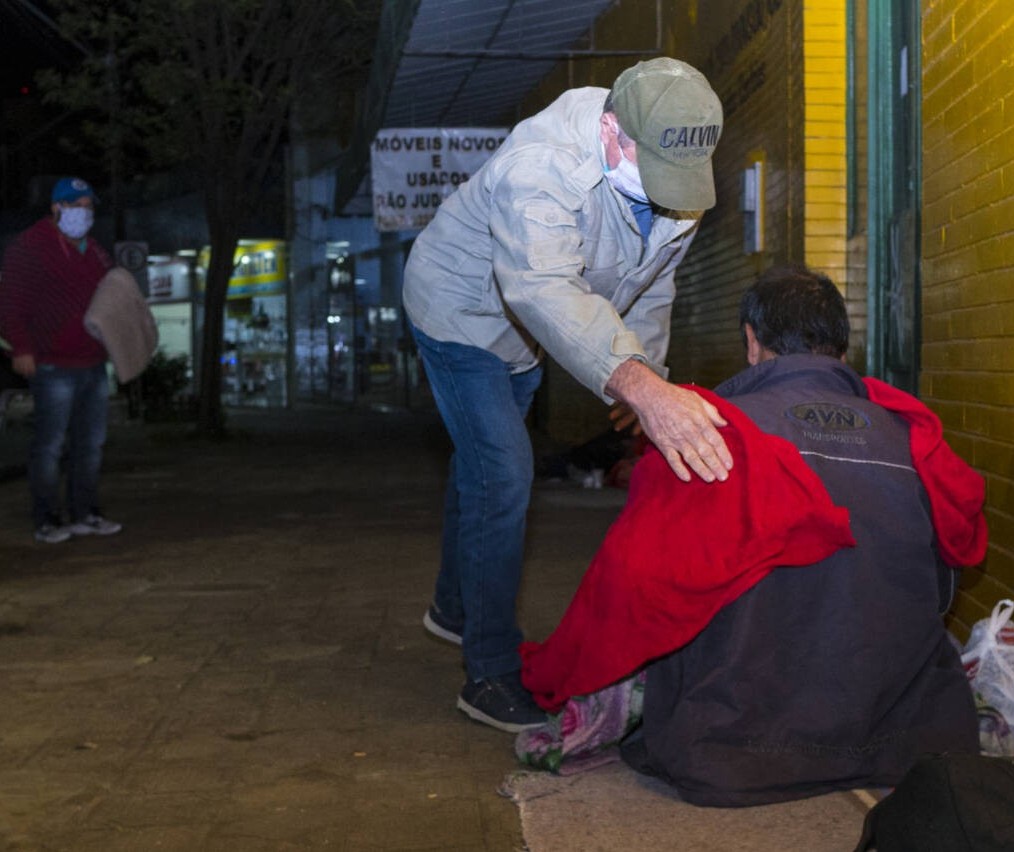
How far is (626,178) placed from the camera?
3.65 m

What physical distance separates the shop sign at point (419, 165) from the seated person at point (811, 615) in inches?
455

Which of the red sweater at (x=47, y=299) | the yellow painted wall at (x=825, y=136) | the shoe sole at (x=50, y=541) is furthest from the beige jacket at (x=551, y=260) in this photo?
the shoe sole at (x=50, y=541)

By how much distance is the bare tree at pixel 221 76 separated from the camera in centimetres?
1906

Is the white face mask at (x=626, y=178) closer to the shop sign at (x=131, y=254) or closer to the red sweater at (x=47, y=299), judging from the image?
the red sweater at (x=47, y=299)

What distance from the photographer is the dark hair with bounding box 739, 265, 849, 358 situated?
3.38 meters

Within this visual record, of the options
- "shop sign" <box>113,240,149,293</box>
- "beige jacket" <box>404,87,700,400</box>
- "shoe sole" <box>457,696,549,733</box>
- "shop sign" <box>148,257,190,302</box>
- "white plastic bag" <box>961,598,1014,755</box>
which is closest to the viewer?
"beige jacket" <box>404,87,700,400</box>

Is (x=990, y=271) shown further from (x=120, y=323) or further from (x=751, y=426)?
(x=120, y=323)

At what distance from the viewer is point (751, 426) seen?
309 cm

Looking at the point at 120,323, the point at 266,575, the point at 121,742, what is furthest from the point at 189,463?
the point at 121,742

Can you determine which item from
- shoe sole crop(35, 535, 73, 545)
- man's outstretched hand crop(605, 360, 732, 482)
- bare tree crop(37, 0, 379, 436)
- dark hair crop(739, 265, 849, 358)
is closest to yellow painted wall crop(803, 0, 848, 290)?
dark hair crop(739, 265, 849, 358)

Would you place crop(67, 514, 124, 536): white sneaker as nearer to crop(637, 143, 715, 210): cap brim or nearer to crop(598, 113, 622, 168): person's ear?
crop(598, 113, 622, 168): person's ear

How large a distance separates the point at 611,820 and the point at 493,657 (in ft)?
3.13

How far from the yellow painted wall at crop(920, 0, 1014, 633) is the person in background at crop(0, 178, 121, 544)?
Result: 4780mm

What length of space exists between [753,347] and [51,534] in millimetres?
5680
